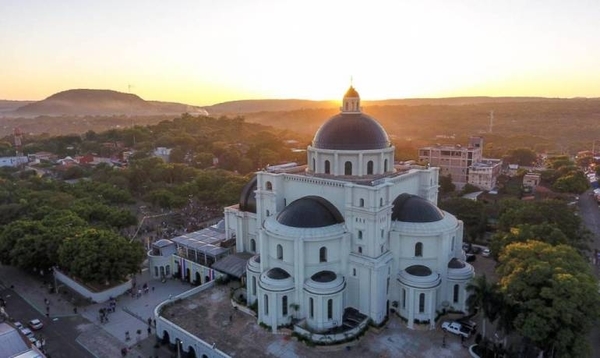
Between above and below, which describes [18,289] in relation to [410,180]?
below

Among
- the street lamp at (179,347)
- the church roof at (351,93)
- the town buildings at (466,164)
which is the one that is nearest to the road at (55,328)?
the street lamp at (179,347)

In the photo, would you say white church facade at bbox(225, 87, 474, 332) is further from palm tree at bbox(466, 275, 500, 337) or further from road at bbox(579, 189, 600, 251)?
road at bbox(579, 189, 600, 251)

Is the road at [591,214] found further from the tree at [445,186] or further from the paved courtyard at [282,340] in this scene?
the paved courtyard at [282,340]

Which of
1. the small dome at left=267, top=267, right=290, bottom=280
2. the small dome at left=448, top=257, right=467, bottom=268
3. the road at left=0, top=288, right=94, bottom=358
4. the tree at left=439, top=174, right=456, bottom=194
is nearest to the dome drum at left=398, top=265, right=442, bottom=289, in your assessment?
the small dome at left=448, top=257, right=467, bottom=268

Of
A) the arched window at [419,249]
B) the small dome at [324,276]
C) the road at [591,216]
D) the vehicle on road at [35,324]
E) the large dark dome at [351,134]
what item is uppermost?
the large dark dome at [351,134]

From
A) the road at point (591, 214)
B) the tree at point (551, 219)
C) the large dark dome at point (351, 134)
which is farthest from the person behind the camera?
the road at point (591, 214)

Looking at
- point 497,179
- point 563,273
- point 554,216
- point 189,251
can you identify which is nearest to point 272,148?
point 497,179

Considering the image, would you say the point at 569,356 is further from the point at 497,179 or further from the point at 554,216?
the point at 497,179
